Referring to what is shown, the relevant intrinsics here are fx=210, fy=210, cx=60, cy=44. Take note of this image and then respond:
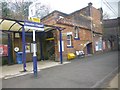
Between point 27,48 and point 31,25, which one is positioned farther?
point 27,48

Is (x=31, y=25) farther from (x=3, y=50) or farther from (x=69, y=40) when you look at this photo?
(x=69, y=40)

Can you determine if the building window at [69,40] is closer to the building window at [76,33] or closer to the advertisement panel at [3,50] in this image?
the building window at [76,33]

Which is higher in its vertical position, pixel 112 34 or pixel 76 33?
pixel 112 34

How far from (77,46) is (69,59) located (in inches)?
130

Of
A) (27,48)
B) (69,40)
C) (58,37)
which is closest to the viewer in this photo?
(27,48)

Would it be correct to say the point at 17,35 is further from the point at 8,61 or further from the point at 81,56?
the point at 81,56

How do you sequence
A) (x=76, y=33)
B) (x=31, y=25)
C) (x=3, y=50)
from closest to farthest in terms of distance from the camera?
(x=31, y=25) < (x=3, y=50) < (x=76, y=33)

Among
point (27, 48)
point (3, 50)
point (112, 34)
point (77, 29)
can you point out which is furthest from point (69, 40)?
point (112, 34)

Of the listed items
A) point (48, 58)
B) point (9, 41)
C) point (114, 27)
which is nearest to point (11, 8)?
point (48, 58)

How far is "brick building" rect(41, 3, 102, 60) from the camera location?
829 inches

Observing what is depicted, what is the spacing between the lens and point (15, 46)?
18422mm

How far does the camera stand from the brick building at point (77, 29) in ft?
69.1

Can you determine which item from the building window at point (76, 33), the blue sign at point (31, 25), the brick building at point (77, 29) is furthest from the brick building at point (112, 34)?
Result: the blue sign at point (31, 25)

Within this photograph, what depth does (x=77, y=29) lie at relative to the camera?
24594 mm
